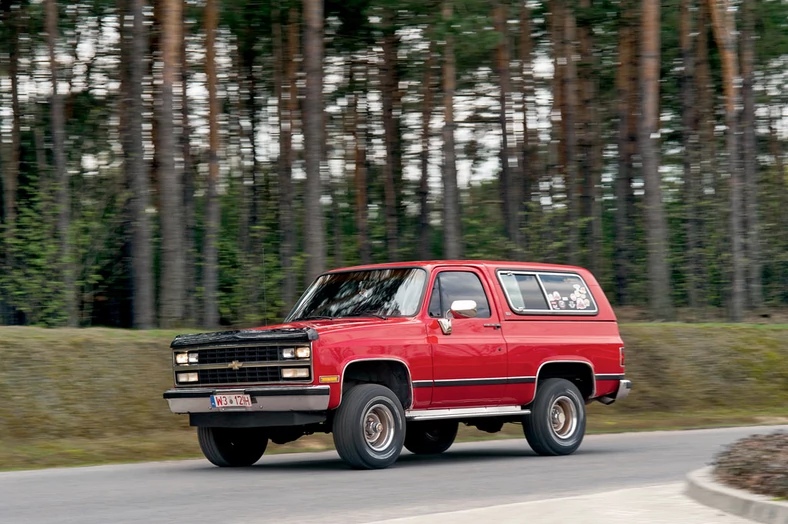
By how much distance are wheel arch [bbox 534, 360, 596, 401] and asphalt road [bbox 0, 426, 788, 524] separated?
79cm

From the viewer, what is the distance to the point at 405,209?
38.4 m

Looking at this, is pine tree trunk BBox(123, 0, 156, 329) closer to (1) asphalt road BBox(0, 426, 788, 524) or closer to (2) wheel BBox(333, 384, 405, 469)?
(1) asphalt road BBox(0, 426, 788, 524)

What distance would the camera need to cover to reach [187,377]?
1262 cm

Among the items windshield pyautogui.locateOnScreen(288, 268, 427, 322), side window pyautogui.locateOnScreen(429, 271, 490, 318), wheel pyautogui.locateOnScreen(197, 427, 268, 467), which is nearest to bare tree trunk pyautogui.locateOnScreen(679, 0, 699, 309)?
side window pyautogui.locateOnScreen(429, 271, 490, 318)

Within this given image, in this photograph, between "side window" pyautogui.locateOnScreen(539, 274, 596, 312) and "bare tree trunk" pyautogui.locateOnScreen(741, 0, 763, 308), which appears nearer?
"side window" pyautogui.locateOnScreen(539, 274, 596, 312)

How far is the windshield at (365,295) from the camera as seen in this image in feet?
42.3

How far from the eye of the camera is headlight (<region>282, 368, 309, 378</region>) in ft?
37.9

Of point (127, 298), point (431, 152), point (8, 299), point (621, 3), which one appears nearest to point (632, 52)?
point (621, 3)

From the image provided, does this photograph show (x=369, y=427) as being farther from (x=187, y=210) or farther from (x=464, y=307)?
(x=187, y=210)

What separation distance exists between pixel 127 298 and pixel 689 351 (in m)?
14.3

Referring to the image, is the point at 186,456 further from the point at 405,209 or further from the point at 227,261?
the point at 405,209

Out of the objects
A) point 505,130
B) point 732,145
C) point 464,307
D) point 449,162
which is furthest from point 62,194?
point 732,145

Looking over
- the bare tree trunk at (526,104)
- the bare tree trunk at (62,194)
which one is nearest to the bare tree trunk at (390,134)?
the bare tree trunk at (526,104)

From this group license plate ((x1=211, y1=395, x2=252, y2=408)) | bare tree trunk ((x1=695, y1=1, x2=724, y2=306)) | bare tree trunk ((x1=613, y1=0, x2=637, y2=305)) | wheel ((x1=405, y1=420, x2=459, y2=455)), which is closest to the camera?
license plate ((x1=211, y1=395, x2=252, y2=408))
